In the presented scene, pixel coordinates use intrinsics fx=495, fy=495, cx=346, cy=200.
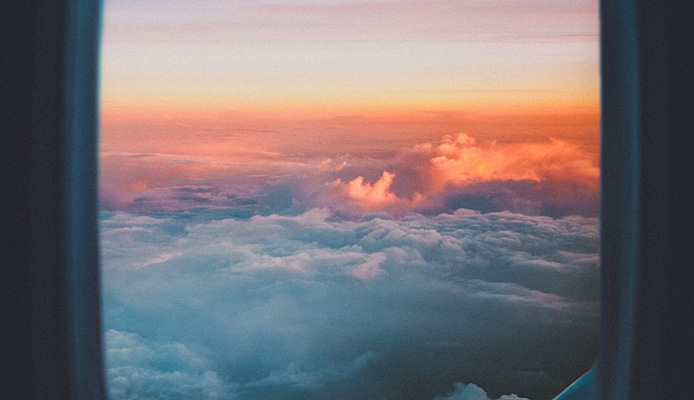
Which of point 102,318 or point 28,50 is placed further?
point 102,318

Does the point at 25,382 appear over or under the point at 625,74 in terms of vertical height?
under

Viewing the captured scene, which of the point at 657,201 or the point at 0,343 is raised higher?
the point at 657,201

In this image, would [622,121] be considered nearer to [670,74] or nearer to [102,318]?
[670,74]

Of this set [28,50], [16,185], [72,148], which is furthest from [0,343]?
[28,50]

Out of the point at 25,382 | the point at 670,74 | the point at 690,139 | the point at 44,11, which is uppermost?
the point at 44,11

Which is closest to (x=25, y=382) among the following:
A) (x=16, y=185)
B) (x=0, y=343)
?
(x=0, y=343)

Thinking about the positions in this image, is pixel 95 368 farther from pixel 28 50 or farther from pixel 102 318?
pixel 28 50

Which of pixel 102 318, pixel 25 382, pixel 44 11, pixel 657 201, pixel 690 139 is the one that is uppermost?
pixel 44 11

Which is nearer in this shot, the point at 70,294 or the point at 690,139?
the point at 690,139
